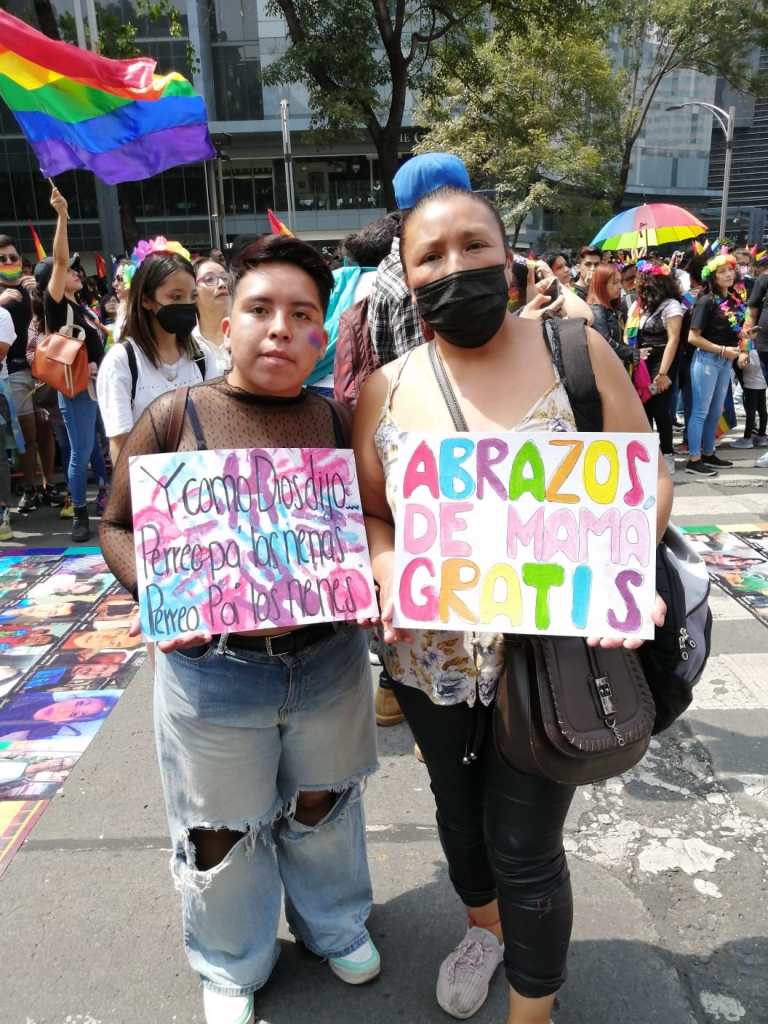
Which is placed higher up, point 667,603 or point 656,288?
point 656,288

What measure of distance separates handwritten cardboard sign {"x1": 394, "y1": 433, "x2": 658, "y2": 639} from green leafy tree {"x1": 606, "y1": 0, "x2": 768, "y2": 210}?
22.3m

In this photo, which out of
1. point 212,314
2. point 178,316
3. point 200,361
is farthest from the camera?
point 212,314

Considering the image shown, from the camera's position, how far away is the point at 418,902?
2.33m

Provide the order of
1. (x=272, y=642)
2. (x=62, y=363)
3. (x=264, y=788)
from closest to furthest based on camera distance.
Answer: (x=272, y=642) < (x=264, y=788) < (x=62, y=363)

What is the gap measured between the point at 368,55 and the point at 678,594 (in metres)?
12.8

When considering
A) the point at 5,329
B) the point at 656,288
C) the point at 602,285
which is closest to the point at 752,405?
the point at 656,288

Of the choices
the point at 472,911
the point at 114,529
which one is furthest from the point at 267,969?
the point at 114,529

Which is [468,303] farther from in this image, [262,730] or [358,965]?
[358,965]

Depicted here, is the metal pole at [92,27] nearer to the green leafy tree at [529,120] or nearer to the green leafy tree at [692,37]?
the green leafy tree at [529,120]

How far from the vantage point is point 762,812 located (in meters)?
2.69

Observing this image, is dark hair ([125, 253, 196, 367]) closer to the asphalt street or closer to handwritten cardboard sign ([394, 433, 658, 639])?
the asphalt street

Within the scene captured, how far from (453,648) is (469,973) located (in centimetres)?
89

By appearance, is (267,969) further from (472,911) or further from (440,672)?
(440,672)

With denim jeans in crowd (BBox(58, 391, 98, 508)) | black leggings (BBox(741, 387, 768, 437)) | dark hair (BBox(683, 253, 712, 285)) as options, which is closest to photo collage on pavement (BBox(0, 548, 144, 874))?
denim jeans in crowd (BBox(58, 391, 98, 508))
